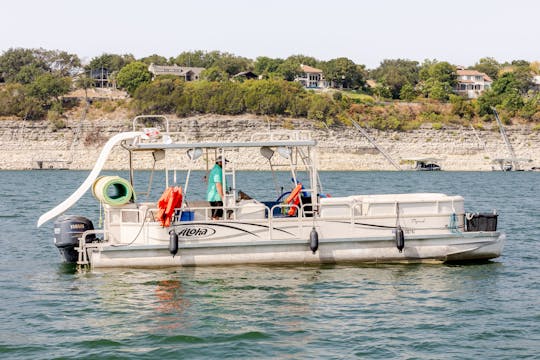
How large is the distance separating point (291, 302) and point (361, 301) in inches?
48.4

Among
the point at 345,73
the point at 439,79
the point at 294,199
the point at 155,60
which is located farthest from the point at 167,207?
the point at 155,60

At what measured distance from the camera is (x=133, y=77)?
113 meters

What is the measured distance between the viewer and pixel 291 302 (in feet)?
49.9

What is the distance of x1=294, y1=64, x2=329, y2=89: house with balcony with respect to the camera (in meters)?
134

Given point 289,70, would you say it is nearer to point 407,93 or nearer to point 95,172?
point 407,93

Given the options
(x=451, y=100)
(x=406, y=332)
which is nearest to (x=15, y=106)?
(x=451, y=100)

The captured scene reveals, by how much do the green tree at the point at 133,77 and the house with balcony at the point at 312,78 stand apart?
28.4 metres

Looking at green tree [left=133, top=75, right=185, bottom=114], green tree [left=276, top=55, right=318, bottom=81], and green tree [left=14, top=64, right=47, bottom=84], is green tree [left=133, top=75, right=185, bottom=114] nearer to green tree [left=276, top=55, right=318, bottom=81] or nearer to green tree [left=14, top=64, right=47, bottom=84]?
green tree [left=14, top=64, right=47, bottom=84]

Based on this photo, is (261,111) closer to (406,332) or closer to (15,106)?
(15,106)

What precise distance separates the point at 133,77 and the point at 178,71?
18.9m

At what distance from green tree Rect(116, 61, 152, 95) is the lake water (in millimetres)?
93287

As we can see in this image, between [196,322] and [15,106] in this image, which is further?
[15,106]

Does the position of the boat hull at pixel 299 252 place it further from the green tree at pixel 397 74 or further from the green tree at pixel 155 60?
the green tree at pixel 155 60

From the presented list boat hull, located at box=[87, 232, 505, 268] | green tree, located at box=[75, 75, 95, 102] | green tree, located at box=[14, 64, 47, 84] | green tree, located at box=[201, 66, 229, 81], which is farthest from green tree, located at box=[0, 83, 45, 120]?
boat hull, located at box=[87, 232, 505, 268]
